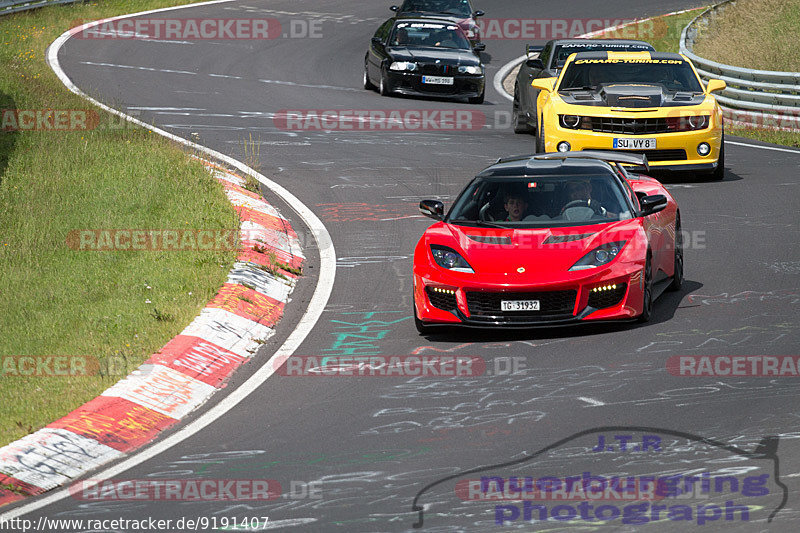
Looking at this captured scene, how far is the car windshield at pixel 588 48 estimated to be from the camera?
68.5ft

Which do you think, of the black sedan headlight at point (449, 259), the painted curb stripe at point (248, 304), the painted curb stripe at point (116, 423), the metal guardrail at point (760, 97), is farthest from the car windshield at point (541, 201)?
the metal guardrail at point (760, 97)

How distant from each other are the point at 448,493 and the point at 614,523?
0.97 metres

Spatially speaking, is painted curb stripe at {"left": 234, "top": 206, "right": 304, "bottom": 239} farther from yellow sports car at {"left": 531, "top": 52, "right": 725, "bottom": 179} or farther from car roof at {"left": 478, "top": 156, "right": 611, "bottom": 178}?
yellow sports car at {"left": 531, "top": 52, "right": 725, "bottom": 179}

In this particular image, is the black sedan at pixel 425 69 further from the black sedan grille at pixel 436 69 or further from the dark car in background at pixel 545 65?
the dark car in background at pixel 545 65

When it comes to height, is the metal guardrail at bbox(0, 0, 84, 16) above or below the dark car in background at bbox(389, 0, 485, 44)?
above

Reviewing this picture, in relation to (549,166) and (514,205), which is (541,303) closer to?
(514,205)

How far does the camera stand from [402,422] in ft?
26.5

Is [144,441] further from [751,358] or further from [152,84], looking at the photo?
[152,84]

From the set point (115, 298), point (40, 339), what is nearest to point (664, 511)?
point (40, 339)

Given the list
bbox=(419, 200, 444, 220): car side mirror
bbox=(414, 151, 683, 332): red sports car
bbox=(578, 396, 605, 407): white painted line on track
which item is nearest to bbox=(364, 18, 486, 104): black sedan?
bbox=(414, 151, 683, 332): red sports car

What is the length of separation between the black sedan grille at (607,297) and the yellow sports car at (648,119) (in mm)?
6956

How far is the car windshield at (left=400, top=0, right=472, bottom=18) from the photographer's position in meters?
33.2

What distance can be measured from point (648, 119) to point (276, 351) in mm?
8278

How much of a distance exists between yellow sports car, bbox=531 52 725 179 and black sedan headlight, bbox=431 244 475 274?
22.5 ft
